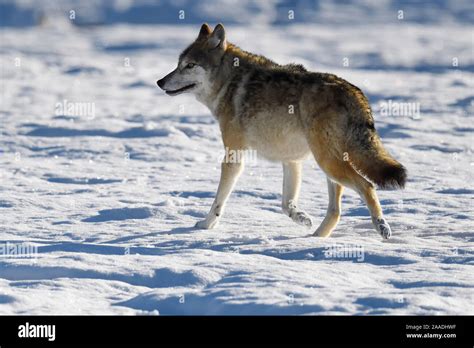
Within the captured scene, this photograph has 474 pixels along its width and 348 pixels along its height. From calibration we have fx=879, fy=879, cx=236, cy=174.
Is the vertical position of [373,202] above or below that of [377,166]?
below

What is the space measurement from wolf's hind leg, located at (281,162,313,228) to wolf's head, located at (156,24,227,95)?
1.00m

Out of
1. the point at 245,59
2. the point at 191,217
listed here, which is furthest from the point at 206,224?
the point at 245,59

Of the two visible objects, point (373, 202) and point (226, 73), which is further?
point (226, 73)

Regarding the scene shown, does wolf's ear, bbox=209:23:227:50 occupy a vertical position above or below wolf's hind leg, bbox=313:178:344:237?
above

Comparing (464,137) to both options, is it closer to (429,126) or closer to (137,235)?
(429,126)

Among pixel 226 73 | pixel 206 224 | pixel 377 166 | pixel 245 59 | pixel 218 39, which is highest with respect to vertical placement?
pixel 218 39

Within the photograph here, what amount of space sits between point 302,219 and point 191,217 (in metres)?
1.10

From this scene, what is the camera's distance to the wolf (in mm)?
6398

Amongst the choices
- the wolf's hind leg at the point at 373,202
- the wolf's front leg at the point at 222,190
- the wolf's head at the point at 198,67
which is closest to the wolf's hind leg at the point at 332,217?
the wolf's hind leg at the point at 373,202

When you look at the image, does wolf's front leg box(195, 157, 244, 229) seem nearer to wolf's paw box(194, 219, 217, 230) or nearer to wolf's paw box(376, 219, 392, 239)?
wolf's paw box(194, 219, 217, 230)

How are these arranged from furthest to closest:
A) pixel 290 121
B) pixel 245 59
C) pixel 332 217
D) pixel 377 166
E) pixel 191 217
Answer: pixel 191 217, pixel 245 59, pixel 332 217, pixel 290 121, pixel 377 166

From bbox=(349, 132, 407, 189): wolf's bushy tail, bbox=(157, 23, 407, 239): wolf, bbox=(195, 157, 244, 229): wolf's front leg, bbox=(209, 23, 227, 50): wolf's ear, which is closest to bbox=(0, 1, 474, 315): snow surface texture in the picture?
bbox=(195, 157, 244, 229): wolf's front leg

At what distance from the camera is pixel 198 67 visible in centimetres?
758

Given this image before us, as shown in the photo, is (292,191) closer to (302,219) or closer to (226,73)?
(302,219)
